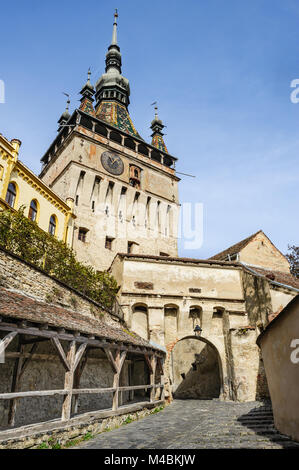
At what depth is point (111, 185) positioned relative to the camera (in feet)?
94.4

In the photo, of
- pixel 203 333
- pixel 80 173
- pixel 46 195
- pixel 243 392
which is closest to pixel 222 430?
pixel 243 392

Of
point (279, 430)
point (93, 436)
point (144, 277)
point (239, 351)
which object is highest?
point (144, 277)

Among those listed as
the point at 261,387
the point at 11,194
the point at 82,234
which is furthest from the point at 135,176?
the point at 261,387

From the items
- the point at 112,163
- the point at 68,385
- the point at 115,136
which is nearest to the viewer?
the point at 68,385

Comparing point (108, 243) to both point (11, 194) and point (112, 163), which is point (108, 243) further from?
point (11, 194)

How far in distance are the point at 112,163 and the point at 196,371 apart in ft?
61.4

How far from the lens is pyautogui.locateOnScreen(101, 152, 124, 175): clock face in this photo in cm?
2916

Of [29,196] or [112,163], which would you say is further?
[112,163]

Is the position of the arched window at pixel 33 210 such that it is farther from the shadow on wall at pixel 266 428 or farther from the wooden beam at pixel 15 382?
the shadow on wall at pixel 266 428

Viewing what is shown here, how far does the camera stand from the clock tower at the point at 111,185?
86.0 feet

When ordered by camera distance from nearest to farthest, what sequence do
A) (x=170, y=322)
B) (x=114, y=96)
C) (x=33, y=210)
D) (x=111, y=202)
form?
1. (x=170, y=322)
2. (x=33, y=210)
3. (x=111, y=202)
4. (x=114, y=96)
